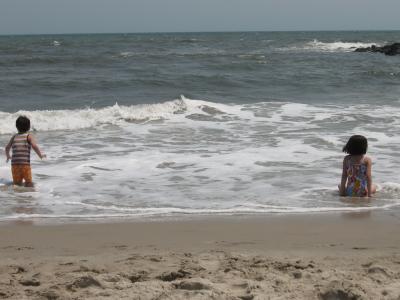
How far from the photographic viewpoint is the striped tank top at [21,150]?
7.28 m

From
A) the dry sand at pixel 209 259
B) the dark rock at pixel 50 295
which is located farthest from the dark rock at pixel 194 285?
the dark rock at pixel 50 295

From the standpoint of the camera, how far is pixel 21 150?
7.38m

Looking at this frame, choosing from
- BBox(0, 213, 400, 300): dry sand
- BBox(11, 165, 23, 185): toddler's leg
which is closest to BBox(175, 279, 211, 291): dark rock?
BBox(0, 213, 400, 300): dry sand

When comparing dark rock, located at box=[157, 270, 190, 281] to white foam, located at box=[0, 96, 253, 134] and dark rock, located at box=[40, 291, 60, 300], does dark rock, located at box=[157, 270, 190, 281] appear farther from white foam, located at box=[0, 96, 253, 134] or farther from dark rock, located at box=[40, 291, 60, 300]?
white foam, located at box=[0, 96, 253, 134]

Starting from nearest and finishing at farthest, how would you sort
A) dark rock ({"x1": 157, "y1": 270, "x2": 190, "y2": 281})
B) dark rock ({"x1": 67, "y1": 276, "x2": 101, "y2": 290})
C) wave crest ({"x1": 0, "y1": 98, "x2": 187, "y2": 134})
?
dark rock ({"x1": 67, "y1": 276, "x2": 101, "y2": 290}) → dark rock ({"x1": 157, "y1": 270, "x2": 190, "y2": 281}) → wave crest ({"x1": 0, "y1": 98, "x2": 187, "y2": 134})

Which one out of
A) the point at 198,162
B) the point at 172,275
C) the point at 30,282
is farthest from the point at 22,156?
the point at 172,275

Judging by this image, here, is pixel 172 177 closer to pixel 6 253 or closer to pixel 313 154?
pixel 313 154

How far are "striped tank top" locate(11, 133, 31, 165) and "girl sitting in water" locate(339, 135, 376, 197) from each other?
3.76 metres

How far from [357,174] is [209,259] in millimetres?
2854

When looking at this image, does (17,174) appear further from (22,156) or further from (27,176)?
(22,156)

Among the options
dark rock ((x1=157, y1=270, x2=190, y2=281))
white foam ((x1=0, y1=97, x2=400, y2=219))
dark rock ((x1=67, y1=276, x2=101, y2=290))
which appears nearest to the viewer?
dark rock ((x1=67, y1=276, x2=101, y2=290))

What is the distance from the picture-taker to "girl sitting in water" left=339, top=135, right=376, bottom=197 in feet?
21.7

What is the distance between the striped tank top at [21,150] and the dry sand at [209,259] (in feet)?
6.38

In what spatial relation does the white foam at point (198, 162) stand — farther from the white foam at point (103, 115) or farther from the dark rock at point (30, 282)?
the dark rock at point (30, 282)
